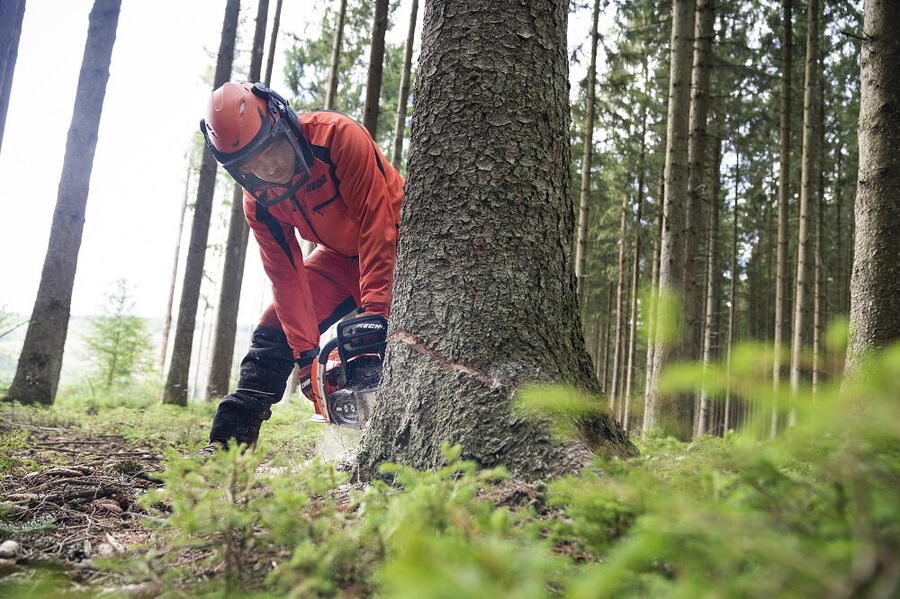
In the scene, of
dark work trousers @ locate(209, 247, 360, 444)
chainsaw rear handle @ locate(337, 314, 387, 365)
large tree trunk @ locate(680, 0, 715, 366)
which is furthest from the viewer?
large tree trunk @ locate(680, 0, 715, 366)

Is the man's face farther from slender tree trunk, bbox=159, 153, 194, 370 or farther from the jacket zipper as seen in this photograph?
slender tree trunk, bbox=159, 153, 194, 370

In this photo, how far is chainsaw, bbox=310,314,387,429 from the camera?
10.4ft

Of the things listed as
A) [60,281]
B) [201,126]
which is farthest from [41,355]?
[201,126]

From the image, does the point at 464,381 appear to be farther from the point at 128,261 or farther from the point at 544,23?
the point at 128,261

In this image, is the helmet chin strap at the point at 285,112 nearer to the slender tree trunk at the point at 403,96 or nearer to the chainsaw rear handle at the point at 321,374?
the chainsaw rear handle at the point at 321,374

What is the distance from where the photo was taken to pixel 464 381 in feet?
7.23

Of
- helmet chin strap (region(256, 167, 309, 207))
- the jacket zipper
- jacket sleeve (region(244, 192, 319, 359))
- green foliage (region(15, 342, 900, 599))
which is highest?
helmet chin strap (region(256, 167, 309, 207))

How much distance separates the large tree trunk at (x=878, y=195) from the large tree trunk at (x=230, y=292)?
9955mm

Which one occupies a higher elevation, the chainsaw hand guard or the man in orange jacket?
→ the man in orange jacket

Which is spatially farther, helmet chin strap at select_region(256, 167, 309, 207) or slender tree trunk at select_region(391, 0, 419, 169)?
slender tree trunk at select_region(391, 0, 419, 169)

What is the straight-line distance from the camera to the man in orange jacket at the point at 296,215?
3.19 meters

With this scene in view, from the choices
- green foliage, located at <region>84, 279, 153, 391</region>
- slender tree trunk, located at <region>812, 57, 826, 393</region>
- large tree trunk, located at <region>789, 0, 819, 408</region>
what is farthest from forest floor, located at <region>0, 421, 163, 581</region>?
green foliage, located at <region>84, 279, 153, 391</region>

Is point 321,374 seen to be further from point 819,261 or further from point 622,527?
point 819,261

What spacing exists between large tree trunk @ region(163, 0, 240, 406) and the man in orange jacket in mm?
7300
